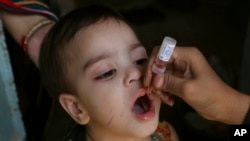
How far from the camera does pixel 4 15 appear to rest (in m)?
A: 1.30

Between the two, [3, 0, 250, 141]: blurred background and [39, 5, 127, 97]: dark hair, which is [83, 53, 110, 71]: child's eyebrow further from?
[3, 0, 250, 141]: blurred background

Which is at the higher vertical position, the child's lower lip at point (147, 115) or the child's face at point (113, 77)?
the child's face at point (113, 77)

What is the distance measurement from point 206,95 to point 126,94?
187 mm

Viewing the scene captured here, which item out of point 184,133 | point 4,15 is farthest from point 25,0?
point 184,133

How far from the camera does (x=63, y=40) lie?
3.27 feet

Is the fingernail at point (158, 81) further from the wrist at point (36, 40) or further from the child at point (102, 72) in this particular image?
the wrist at point (36, 40)

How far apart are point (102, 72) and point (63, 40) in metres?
0.13

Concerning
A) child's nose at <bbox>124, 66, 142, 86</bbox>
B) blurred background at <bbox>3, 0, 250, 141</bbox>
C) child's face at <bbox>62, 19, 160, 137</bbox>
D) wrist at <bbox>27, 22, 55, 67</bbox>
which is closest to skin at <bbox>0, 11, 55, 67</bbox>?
wrist at <bbox>27, 22, 55, 67</bbox>

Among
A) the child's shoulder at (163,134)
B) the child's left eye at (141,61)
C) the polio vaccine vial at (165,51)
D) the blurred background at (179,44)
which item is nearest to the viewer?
the polio vaccine vial at (165,51)

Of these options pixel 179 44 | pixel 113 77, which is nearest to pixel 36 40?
pixel 113 77

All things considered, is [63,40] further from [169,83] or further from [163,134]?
[163,134]

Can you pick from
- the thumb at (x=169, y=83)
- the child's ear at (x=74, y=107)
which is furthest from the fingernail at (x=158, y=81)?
the child's ear at (x=74, y=107)

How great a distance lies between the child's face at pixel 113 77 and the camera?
0.95 meters

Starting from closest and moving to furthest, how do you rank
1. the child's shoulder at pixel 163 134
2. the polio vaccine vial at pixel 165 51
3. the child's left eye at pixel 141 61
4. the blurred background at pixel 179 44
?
the polio vaccine vial at pixel 165 51 → the child's left eye at pixel 141 61 → the child's shoulder at pixel 163 134 → the blurred background at pixel 179 44
